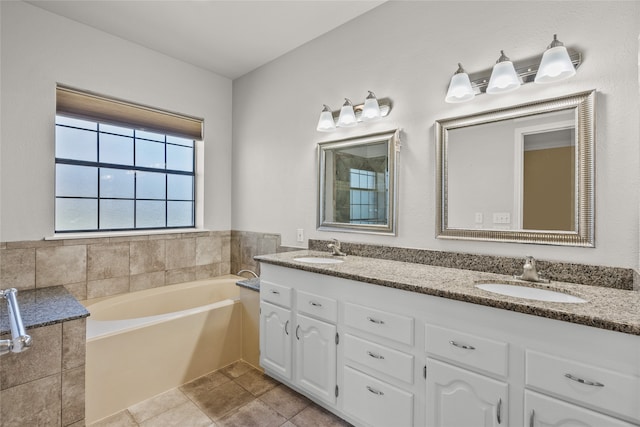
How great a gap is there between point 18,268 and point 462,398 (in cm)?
287

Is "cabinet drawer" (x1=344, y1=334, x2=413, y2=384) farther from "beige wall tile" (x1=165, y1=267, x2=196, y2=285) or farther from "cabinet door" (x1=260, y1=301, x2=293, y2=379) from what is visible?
"beige wall tile" (x1=165, y1=267, x2=196, y2=285)

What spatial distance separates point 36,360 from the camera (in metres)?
1.57

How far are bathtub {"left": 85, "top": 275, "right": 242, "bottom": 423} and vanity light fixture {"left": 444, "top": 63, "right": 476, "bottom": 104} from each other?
2.19 metres

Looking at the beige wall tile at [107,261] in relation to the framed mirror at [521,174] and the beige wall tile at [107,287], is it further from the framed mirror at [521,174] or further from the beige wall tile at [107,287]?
the framed mirror at [521,174]

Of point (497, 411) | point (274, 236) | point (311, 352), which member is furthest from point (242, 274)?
point (497, 411)

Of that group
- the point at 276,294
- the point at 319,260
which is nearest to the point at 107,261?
the point at 276,294

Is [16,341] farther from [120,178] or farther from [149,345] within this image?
[120,178]

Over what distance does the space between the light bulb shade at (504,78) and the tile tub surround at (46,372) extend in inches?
101

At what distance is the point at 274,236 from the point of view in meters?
2.94

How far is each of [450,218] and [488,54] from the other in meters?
0.95

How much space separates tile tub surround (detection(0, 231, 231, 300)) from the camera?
7.11ft

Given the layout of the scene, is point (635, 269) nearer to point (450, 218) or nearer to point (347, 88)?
point (450, 218)

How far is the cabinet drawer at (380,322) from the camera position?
57.2 inches

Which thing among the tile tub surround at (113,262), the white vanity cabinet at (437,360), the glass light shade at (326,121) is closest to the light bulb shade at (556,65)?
the white vanity cabinet at (437,360)
